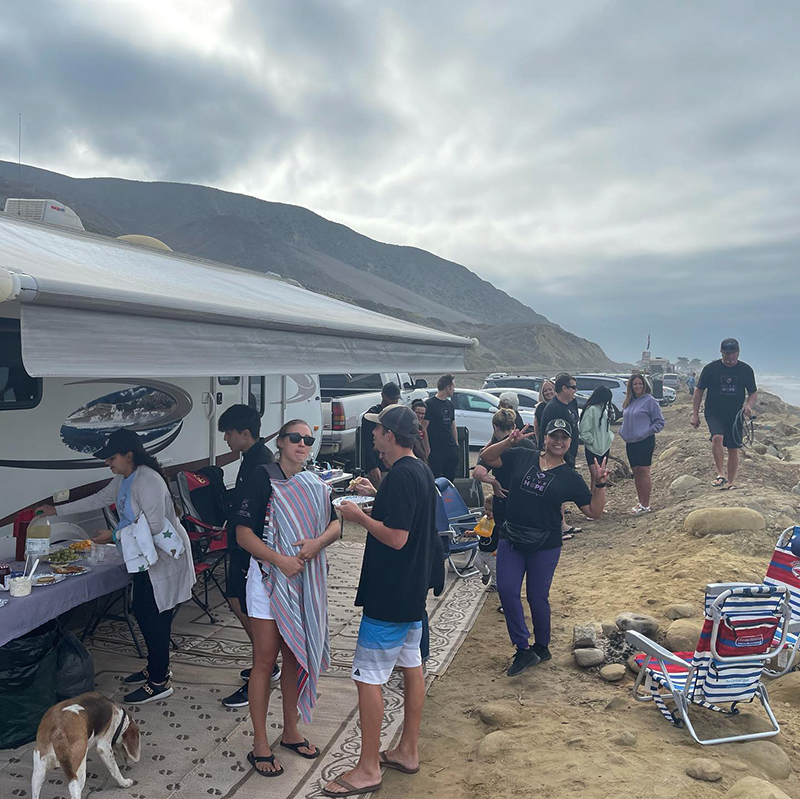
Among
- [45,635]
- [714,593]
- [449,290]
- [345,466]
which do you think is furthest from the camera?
[449,290]

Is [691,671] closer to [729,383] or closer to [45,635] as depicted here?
[45,635]

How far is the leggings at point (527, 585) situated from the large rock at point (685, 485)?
5.50 metres

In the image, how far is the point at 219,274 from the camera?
6.41m

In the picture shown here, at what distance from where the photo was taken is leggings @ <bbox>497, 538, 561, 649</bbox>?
441cm

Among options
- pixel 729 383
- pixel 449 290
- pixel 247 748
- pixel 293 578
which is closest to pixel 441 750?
pixel 247 748

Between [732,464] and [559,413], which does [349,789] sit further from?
[732,464]

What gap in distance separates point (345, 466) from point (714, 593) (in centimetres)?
840

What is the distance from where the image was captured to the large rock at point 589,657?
4.54 meters

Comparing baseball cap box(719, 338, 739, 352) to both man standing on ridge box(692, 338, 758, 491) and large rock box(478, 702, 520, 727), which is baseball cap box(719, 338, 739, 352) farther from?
large rock box(478, 702, 520, 727)

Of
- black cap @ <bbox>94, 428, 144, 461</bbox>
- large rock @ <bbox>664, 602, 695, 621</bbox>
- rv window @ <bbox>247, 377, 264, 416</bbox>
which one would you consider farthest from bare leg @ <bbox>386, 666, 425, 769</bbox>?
rv window @ <bbox>247, 377, 264, 416</bbox>

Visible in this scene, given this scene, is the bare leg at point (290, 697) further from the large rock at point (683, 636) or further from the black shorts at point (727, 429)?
the black shorts at point (727, 429)

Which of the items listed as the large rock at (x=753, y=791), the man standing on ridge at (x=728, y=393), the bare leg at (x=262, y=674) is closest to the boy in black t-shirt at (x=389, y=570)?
the bare leg at (x=262, y=674)

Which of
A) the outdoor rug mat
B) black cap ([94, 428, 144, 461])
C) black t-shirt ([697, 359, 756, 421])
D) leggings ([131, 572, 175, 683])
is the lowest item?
the outdoor rug mat

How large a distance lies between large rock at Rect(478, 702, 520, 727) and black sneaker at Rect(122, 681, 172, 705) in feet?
6.25
